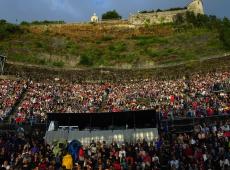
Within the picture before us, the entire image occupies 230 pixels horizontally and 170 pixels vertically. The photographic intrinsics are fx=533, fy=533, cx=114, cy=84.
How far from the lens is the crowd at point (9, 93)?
135 ft

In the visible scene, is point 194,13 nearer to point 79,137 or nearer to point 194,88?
point 194,88

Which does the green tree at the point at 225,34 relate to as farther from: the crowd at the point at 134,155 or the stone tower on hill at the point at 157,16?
the crowd at the point at 134,155

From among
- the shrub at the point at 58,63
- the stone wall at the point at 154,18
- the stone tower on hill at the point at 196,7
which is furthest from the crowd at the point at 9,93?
the stone tower on hill at the point at 196,7

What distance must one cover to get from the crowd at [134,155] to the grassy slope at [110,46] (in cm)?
4033

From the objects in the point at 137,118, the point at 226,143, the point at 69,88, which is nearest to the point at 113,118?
the point at 137,118

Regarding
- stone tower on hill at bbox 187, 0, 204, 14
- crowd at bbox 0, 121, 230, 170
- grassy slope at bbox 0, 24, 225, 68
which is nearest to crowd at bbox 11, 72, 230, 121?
crowd at bbox 0, 121, 230, 170

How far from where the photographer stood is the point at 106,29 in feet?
309

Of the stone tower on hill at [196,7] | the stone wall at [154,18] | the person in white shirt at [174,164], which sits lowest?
the person in white shirt at [174,164]

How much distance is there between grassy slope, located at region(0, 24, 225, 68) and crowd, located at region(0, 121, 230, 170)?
132ft

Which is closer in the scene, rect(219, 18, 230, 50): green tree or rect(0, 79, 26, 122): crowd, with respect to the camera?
rect(0, 79, 26, 122): crowd

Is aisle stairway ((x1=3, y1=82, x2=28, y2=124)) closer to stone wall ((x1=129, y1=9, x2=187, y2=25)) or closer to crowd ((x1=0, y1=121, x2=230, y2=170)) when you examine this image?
crowd ((x1=0, y1=121, x2=230, y2=170))

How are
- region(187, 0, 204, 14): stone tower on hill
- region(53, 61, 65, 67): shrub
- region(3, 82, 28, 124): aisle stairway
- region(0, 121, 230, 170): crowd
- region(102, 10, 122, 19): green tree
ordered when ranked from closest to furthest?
region(0, 121, 230, 170): crowd → region(3, 82, 28, 124): aisle stairway → region(53, 61, 65, 67): shrub → region(187, 0, 204, 14): stone tower on hill → region(102, 10, 122, 19): green tree

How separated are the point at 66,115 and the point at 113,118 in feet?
9.21

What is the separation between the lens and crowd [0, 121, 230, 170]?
79.7 ft
